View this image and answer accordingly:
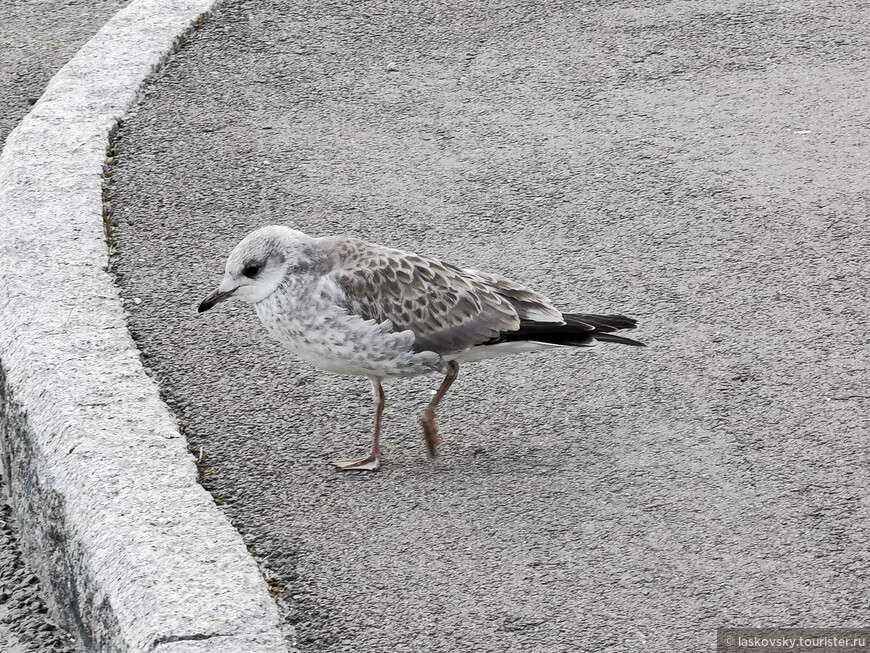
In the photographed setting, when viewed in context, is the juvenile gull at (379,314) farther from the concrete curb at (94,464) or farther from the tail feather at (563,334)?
the concrete curb at (94,464)

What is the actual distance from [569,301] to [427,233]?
2.69 feet

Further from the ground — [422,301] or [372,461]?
[422,301]

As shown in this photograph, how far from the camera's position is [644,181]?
5.80m

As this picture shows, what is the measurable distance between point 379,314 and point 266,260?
41 cm

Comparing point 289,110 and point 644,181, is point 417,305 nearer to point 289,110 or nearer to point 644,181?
point 644,181

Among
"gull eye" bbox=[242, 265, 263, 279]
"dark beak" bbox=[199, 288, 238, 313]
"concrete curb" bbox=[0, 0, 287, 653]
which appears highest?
"gull eye" bbox=[242, 265, 263, 279]

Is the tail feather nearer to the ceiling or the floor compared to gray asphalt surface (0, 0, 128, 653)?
nearer to the ceiling

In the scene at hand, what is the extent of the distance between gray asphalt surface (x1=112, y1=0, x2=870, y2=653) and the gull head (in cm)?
45

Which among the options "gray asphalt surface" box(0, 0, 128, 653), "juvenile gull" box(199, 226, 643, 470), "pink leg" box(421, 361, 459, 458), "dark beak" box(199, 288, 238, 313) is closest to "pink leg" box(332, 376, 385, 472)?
"juvenile gull" box(199, 226, 643, 470)

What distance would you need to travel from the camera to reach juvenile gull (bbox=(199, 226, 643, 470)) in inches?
158

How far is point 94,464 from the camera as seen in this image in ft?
12.3

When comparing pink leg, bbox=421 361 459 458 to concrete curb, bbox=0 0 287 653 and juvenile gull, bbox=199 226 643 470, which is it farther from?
concrete curb, bbox=0 0 287 653

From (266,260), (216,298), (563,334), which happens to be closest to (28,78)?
(216,298)

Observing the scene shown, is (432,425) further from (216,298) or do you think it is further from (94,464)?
(94,464)
